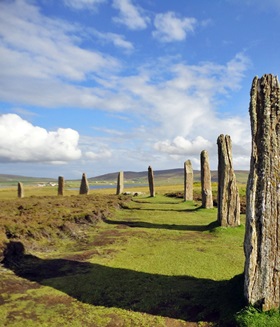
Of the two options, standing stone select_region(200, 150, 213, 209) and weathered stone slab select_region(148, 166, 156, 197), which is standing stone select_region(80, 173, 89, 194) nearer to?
weathered stone slab select_region(148, 166, 156, 197)

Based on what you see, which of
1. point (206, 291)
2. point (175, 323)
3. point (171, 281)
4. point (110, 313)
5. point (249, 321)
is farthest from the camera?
point (171, 281)

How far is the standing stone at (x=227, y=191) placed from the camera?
60.3 feet

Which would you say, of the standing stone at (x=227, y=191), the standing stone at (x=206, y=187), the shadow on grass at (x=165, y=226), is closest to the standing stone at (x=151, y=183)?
the standing stone at (x=206, y=187)

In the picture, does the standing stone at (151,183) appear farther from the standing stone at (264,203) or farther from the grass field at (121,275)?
the standing stone at (264,203)

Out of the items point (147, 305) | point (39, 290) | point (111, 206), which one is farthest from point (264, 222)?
point (111, 206)

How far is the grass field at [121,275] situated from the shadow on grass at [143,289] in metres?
0.03

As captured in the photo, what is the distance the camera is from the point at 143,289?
977 centimetres

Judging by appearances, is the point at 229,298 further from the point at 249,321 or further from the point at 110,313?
the point at 110,313

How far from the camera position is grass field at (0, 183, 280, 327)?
810cm

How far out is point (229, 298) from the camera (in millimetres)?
8555

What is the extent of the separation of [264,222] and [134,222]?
576 inches

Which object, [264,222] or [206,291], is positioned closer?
[264,222]

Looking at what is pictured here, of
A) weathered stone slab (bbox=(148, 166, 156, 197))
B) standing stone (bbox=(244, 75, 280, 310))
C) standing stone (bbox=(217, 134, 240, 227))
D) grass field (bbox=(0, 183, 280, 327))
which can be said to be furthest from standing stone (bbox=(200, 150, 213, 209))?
standing stone (bbox=(244, 75, 280, 310))

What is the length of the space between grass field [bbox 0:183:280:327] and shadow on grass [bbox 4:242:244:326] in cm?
3
